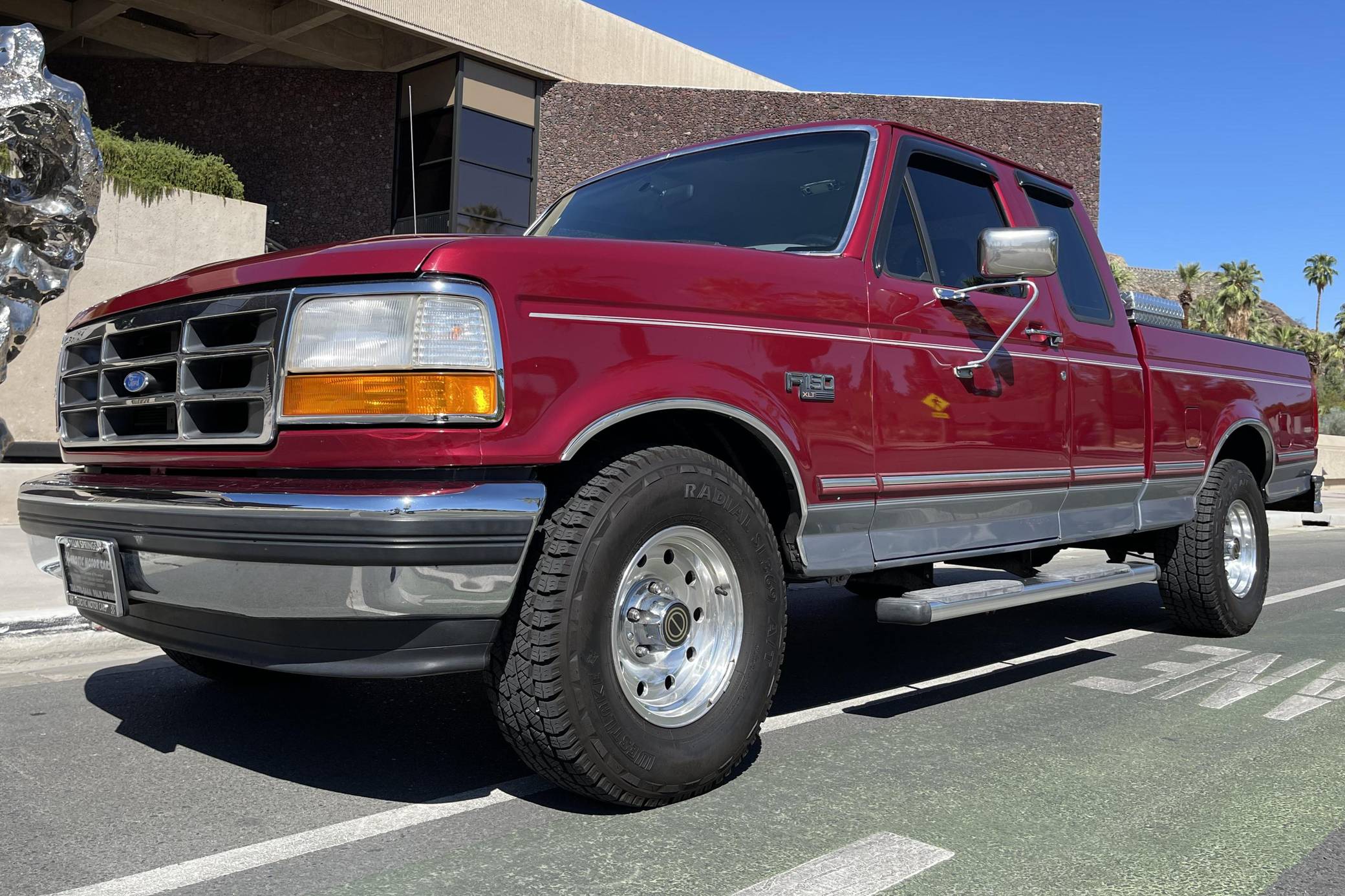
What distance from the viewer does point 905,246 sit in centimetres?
413

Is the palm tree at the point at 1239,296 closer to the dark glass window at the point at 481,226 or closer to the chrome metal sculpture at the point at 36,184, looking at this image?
the dark glass window at the point at 481,226

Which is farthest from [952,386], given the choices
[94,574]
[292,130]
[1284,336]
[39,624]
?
[1284,336]

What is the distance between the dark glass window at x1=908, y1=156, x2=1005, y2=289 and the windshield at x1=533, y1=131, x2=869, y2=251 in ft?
1.16

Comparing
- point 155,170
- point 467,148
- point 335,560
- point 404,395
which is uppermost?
point 467,148

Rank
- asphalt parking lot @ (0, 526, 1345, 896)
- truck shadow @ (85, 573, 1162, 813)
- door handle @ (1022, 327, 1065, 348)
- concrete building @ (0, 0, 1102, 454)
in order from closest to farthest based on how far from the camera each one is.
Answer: asphalt parking lot @ (0, 526, 1345, 896) → truck shadow @ (85, 573, 1162, 813) → door handle @ (1022, 327, 1065, 348) → concrete building @ (0, 0, 1102, 454)

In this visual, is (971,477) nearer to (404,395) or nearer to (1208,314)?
(404,395)

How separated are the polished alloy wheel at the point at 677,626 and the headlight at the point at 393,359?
65 cm

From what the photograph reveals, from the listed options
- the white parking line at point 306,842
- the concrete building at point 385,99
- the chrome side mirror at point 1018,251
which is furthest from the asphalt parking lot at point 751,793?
the concrete building at point 385,99

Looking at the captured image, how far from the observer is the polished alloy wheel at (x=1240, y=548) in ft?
19.9

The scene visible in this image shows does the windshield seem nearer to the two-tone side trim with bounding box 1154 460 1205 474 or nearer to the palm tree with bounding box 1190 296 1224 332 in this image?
the two-tone side trim with bounding box 1154 460 1205 474

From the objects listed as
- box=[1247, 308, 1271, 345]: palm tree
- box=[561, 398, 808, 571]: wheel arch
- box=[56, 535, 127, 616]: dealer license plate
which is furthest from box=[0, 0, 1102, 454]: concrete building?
box=[1247, 308, 1271, 345]: palm tree

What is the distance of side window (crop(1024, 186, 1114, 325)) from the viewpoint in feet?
16.5

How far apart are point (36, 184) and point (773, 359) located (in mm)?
7689

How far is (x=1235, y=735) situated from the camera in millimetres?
3928
